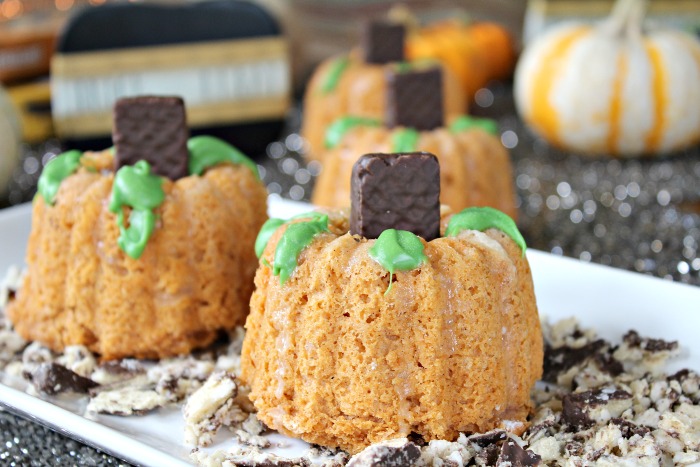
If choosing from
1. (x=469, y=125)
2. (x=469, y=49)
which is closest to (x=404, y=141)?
(x=469, y=125)

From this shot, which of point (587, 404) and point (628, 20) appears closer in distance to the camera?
point (587, 404)

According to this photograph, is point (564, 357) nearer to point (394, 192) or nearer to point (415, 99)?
point (394, 192)

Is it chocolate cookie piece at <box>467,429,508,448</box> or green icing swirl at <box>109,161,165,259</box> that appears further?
green icing swirl at <box>109,161,165,259</box>

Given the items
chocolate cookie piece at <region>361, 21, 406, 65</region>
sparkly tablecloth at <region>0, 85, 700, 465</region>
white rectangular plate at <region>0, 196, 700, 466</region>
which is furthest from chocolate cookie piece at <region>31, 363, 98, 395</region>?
chocolate cookie piece at <region>361, 21, 406, 65</region>

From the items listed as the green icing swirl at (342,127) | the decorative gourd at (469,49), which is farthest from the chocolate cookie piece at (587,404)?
the decorative gourd at (469,49)

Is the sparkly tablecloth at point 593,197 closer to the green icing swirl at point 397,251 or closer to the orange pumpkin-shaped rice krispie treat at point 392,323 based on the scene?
the orange pumpkin-shaped rice krispie treat at point 392,323

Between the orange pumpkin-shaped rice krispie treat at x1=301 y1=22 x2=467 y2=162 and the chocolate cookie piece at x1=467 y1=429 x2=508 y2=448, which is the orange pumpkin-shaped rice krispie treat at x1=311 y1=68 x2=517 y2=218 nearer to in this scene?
the orange pumpkin-shaped rice krispie treat at x1=301 y1=22 x2=467 y2=162
